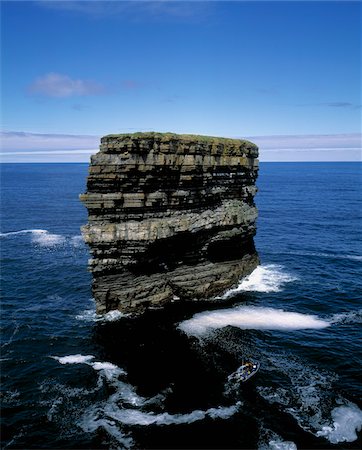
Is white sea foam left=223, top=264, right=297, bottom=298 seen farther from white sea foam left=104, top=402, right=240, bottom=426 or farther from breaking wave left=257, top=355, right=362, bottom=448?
white sea foam left=104, top=402, right=240, bottom=426

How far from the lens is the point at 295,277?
59.5 m

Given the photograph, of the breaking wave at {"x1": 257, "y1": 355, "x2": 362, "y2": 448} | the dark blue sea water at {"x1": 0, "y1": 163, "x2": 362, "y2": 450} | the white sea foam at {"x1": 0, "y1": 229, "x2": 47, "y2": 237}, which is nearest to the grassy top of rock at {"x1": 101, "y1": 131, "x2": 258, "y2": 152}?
the dark blue sea water at {"x1": 0, "y1": 163, "x2": 362, "y2": 450}

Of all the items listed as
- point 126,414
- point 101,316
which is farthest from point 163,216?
point 126,414

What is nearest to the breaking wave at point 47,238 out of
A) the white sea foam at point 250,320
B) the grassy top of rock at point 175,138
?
the grassy top of rock at point 175,138

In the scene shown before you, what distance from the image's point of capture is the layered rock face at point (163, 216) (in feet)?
143

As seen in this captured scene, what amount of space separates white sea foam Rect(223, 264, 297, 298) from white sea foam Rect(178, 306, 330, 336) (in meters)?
5.31

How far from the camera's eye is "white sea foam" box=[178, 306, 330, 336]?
4416 cm

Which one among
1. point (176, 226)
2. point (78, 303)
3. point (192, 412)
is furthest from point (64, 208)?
point (192, 412)

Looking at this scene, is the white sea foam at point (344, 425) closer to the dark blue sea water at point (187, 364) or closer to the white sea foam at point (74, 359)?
the dark blue sea water at point (187, 364)

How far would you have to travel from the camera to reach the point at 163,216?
46.8 m

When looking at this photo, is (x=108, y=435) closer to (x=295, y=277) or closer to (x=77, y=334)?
(x=77, y=334)

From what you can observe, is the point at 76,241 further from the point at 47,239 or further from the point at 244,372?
the point at 244,372

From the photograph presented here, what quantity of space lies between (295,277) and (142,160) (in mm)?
30096

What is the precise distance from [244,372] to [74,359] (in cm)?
1594
